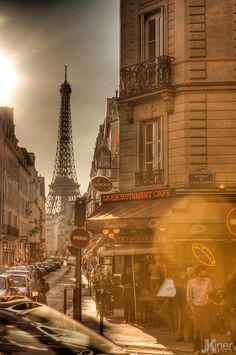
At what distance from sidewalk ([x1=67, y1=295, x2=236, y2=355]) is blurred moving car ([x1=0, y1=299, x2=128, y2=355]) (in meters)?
7.05

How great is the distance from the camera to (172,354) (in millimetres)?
13062

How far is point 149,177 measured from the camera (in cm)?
2055

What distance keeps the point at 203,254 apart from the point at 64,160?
522 feet

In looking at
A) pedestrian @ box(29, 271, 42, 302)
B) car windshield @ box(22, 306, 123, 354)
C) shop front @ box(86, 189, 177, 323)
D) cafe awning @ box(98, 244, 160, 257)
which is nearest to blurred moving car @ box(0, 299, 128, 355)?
car windshield @ box(22, 306, 123, 354)

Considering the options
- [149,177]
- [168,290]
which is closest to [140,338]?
[168,290]

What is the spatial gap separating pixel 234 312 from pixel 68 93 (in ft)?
491

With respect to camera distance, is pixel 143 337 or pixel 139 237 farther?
pixel 139 237

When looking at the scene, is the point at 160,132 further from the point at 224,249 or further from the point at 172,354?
the point at 172,354

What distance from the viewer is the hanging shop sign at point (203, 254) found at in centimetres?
1791

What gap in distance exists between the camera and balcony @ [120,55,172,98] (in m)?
19.8

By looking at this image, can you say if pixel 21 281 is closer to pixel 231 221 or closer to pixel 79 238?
pixel 79 238

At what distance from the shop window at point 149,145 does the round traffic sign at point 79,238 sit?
4489 mm

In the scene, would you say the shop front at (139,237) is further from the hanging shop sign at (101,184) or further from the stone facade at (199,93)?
the hanging shop sign at (101,184)

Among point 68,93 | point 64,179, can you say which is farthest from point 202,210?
point 64,179
